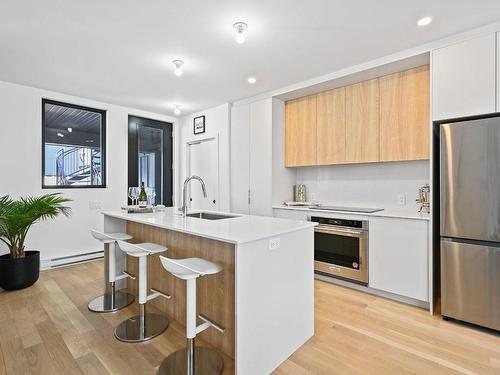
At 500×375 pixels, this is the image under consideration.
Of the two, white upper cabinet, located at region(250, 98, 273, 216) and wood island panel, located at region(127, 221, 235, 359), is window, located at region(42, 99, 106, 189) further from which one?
white upper cabinet, located at region(250, 98, 273, 216)

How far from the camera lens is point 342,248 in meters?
3.29

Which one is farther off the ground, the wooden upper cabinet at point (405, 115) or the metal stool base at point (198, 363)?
the wooden upper cabinet at point (405, 115)

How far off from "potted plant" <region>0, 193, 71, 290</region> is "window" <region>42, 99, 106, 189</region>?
0.95 metres

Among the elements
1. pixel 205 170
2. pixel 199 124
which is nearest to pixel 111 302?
pixel 205 170

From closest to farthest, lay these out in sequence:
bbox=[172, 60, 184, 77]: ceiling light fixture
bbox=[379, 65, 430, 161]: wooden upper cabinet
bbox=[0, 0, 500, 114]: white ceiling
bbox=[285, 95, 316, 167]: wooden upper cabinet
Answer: bbox=[0, 0, 500, 114]: white ceiling
bbox=[379, 65, 430, 161]: wooden upper cabinet
bbox=[172, 60, 184, 77]: ceiling light fixture
bbox=[285, 95, 316, 167]: wooden upper cabinet

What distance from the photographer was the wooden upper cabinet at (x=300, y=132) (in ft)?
12.6

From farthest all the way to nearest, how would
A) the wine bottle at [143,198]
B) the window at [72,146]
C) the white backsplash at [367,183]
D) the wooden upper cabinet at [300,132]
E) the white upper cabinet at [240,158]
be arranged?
the white upper cabinet at [240,158] → the window at [72,146] → the wooden upper cabinet at [300,132] → the white backsplash at [367,183] → the wine bottle at [143,198]

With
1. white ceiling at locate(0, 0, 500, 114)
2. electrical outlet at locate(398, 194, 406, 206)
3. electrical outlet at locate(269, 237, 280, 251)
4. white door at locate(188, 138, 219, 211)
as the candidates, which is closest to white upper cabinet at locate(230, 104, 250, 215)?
white door at locate(188, 138, 219, 211)

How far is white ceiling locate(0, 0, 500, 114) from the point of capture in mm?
2115

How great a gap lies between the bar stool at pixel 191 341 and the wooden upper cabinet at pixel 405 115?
2.46 metres

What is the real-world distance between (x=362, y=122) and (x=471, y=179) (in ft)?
4.47

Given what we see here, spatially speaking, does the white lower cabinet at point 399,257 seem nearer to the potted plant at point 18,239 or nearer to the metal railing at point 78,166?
the potted plant at point 18,239

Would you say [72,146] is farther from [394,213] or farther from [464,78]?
[464,78]

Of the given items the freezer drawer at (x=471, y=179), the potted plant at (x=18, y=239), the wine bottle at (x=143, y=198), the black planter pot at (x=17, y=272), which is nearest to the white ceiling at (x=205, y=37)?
the freezer drawer at (x=471, y=179)
